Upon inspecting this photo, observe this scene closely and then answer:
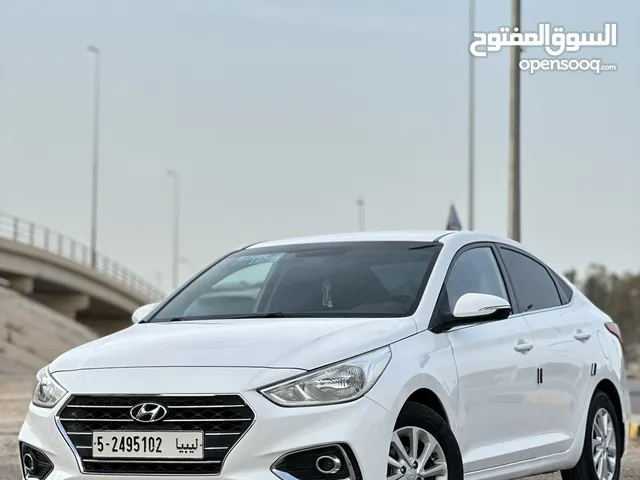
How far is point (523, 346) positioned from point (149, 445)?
2571mm

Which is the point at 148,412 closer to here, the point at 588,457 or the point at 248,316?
the point at 248,316

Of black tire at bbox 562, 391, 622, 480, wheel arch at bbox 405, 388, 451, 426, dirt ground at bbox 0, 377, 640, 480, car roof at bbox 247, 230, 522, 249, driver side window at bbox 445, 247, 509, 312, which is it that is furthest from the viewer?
dirt ground at bbox 0, 377, 640, 480

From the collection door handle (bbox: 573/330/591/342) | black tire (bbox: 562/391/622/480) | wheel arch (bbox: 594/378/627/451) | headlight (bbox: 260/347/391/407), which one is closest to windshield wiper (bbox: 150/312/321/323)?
headlight (bbox: 260/347/391/407)

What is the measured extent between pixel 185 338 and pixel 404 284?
1.31m

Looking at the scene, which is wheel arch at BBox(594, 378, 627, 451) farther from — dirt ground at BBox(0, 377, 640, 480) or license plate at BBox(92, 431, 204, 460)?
license plate at BBox(92, 431, 204, 460)

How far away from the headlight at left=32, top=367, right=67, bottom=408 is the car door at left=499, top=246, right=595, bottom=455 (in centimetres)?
274

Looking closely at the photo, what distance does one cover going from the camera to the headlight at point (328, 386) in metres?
6.13

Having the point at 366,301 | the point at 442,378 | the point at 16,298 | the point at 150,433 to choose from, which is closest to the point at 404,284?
the point at 366,301

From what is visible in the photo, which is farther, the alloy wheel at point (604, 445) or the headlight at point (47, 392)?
the alloy wheel at point (604, 445)

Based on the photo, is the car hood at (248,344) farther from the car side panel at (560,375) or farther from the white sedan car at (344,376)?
the car side panel at (560,375)

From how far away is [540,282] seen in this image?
8.80 meters

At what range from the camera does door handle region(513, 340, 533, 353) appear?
7.80 meters

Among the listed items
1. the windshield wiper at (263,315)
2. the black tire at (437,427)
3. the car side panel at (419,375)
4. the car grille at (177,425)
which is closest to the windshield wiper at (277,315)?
the windshield wiper at (263,315)

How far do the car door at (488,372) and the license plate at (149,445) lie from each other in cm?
155
